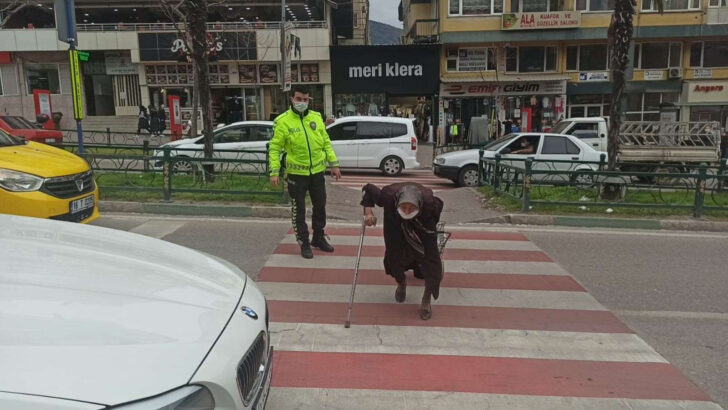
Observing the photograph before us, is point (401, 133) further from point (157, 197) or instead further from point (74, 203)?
point (74, 203)

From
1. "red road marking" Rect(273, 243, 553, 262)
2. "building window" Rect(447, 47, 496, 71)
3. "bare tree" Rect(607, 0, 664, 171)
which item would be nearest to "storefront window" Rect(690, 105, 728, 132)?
"building window" Rect(447, 47, 496, 71)

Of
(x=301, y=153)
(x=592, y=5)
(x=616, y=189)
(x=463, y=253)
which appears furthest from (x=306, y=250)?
(x=592, y=5)

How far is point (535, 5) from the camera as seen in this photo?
95.7 feet

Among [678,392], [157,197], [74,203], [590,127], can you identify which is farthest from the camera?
[590,127]

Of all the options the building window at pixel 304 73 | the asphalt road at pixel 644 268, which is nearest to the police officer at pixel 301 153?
the asphalt road at pixel 644 268

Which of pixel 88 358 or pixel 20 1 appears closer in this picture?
pixel 88 358

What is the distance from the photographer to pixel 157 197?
10094 mm

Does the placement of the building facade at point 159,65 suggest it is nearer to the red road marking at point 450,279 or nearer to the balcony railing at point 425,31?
the balcony railing at point 425,31

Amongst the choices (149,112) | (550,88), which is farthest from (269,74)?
(550,88)

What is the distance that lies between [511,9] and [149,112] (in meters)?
19.7

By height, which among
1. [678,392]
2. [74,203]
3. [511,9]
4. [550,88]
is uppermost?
[511,9]

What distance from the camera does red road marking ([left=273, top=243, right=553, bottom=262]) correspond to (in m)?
7.17

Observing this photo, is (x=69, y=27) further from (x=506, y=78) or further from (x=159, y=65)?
(x=506, y=78)

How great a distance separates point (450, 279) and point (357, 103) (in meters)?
25.1
